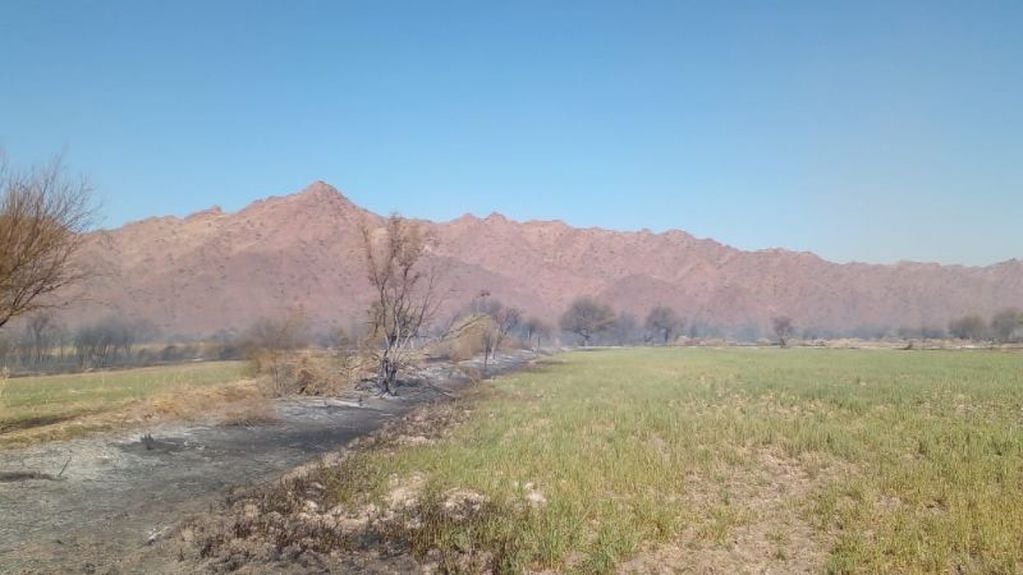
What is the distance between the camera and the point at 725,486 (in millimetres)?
11516

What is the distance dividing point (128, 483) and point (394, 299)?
77.1 feet

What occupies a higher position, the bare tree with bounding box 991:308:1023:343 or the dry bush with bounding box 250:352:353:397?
the bare tree with bounding box 991:308:1023:343

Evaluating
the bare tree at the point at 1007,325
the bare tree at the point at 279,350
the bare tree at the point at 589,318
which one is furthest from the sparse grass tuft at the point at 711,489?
the bare tree at the point at 589,318

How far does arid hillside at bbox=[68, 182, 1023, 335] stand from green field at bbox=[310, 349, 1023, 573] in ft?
209

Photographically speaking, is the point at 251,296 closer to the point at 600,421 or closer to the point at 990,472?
the point at 600,421

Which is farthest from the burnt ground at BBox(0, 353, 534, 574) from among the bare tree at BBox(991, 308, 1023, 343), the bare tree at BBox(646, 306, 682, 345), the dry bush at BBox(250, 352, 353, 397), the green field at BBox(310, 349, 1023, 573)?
the bare tree at BBox(646, 306, 682, 345)

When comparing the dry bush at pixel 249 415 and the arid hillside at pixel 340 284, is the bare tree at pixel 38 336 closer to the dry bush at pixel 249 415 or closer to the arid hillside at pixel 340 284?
the arid hillside at pixel 340 284

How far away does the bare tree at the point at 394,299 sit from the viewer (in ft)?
109

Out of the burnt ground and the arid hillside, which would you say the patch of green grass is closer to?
the burnt ground

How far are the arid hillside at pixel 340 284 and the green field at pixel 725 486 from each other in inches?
2511

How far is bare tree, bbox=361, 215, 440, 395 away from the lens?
3334 centimetres

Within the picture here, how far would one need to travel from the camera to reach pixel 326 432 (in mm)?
20641

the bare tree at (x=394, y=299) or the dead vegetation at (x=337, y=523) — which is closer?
the dead vegetation at (x=337, y=523)

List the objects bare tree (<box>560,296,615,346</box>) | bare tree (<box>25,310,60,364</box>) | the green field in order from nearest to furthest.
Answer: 1. the green field
2. bare tree (<box>25,310,60,364</box>)
3. bare tree (<box>560,296,615,346</box>)
